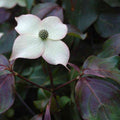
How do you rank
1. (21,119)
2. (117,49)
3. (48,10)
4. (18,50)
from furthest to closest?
(21,119) < (48,10) < (117,49) < (18,50)

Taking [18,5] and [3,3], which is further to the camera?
[18,5]

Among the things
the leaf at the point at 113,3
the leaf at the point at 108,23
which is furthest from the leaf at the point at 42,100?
the leaf at the point at 113,3

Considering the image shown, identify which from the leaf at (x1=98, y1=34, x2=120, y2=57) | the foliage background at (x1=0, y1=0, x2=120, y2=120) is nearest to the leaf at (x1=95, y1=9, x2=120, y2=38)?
the foliage background at (x1=0, y1=0, x2=120, y2=120)

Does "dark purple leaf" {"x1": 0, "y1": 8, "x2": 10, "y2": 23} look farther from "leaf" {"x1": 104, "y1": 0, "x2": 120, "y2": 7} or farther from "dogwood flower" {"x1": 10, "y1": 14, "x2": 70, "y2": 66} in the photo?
"leaf" {"x1": 104, "y1": 0, "x2": 120, "y2": 7}

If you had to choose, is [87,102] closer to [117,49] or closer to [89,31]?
[117,49]

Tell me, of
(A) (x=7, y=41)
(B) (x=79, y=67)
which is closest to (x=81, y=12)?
(B) (x=79, y=67)

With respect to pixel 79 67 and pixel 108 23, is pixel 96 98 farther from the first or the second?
pixel 108 23

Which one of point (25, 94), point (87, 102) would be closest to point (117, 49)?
point (87, 102)
